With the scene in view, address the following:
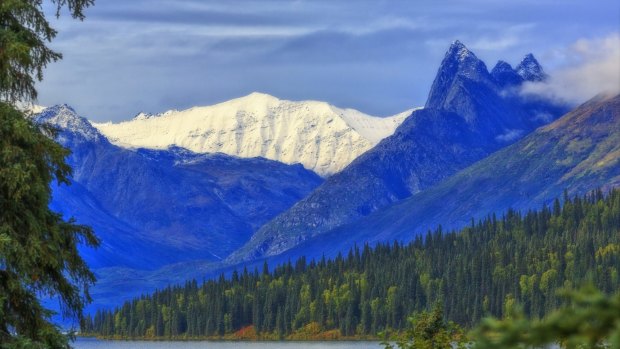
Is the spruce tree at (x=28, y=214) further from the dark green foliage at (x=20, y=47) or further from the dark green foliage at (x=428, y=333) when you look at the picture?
the dark green foliage at (x=428, y=333)

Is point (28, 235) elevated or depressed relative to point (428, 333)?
elevated

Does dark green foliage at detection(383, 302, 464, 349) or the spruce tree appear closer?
the spruce tree

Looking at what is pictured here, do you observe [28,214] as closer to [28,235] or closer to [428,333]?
[28,235]

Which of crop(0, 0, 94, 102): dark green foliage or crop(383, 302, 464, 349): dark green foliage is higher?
crop(0, 0, 94, 102): dark green foliage

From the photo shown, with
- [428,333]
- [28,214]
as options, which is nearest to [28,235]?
[28,214]

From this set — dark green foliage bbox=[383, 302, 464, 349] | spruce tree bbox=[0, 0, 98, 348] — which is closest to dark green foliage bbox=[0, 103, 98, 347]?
spruce tree bbox=[0, 0, 98, 348]

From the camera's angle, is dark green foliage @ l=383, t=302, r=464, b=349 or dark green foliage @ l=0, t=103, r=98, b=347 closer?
dark green foliage @ l=0, t=103, r=98, b=347

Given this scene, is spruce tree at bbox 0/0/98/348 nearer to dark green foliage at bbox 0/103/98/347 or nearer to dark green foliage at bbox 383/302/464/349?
dark green foliage at bbox 0/103/98/347

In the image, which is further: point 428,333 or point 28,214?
point 428,333

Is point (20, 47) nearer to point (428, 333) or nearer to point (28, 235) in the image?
point (28, 235)

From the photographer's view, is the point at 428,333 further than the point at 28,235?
Yes

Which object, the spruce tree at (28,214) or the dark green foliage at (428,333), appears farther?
the dark green foliage at (428,333)

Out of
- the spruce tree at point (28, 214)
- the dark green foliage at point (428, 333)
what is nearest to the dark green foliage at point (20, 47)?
the spruce tree at point (28, 214)

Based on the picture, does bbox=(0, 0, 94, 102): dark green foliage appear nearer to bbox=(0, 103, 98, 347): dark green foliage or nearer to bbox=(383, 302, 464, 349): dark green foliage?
bbox=(0, 103, 98, 347): dark green foliage
